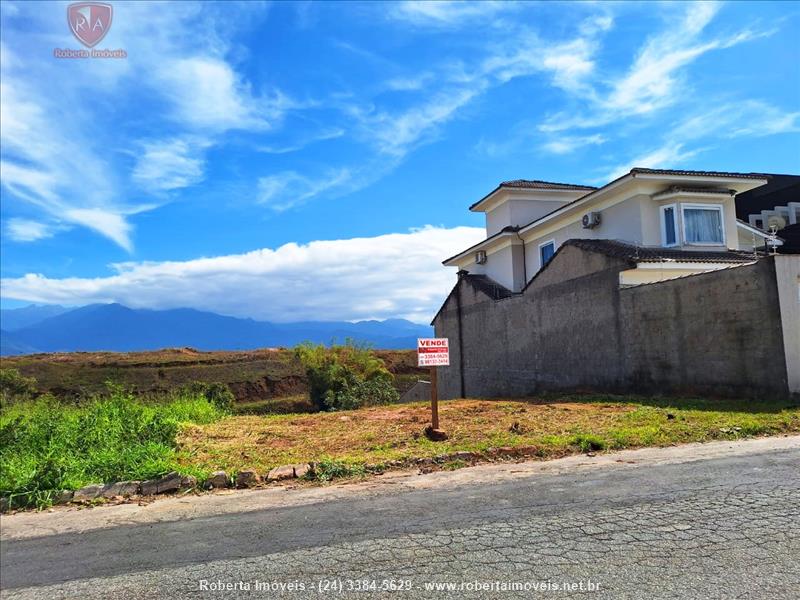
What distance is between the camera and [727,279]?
1180 cm

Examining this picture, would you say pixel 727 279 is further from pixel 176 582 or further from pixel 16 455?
pixel 16 455

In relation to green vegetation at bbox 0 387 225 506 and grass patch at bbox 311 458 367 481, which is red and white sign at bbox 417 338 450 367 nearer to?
grass patch at bbox 311 458 367 481

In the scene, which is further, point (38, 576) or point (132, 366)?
point (132, 366)

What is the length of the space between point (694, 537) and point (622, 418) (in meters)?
6.44

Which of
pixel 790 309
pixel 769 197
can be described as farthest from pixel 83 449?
pixel 769 197

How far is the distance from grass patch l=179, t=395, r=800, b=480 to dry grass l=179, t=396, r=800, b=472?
15mm

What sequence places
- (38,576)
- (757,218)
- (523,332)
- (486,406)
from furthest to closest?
(757,218) → (523,332) → (486,406) → (38,576)

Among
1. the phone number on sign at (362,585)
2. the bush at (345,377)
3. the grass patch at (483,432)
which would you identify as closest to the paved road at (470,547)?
the phone number on sign at (362,585)

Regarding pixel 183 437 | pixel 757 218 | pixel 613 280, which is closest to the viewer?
pixel 183 437

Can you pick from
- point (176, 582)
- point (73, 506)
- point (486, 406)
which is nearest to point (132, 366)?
point (486, 406)

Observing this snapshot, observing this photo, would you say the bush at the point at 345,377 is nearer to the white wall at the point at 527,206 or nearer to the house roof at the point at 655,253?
the white wall at the point at 527,206

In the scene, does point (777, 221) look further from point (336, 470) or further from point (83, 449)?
point (83, 449)

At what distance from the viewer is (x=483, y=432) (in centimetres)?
909

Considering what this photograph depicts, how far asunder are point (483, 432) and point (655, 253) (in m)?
9.96
